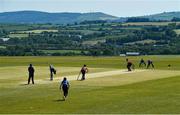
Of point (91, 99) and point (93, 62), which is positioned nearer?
point (91, 99)

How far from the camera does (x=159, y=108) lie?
29.7m

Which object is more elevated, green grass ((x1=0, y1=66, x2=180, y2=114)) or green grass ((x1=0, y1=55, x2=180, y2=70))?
green grass ((x1=0, y1=66, x2=180, y2=114))

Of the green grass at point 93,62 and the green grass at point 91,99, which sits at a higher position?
the green grass at point 91,99

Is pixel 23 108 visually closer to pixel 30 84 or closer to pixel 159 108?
pixel 159 108

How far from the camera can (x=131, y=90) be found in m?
41.8

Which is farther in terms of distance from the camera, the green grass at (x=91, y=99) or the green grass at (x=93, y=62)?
the green grass at (x=93, y=62)

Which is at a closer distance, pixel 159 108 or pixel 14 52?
pixel 159 108

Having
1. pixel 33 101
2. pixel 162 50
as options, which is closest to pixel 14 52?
pixel 162 50

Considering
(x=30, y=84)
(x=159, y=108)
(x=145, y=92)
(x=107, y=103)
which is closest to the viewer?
(x=159, y=108)

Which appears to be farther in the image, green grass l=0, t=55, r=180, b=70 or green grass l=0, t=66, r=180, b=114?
green grass l=0, t=55, r=180, b=70

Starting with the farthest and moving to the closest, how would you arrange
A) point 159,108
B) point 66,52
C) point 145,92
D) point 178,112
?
point 66,52, point 145,92, point 159,108, point 178,112

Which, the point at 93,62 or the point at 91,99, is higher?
the point at 91,99

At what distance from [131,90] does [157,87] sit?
3.68 m

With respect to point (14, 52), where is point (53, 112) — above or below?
above
